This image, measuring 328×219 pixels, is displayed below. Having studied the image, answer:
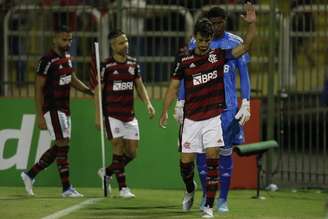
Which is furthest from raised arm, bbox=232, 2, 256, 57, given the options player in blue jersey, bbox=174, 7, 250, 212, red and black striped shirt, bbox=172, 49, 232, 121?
player in blue jersey, bbox=174, 7, 250, 212

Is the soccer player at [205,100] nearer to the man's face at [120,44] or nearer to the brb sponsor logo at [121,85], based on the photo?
the man's face at [120,44]

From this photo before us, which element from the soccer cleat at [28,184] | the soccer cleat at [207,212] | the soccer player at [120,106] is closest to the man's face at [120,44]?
the soccer player at [120,106]

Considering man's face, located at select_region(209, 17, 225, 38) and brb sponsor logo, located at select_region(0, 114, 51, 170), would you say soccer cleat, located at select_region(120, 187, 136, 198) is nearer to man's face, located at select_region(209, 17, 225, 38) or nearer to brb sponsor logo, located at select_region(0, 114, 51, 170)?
brb sponsor logo, located at select_region(0, 114, 51, 170)

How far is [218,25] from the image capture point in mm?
10977

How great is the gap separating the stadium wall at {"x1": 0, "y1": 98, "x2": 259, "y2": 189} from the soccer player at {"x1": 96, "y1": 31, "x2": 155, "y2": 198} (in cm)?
127

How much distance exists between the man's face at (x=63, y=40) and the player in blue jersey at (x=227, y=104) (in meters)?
2.14

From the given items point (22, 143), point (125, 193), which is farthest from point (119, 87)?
point (22, 143)

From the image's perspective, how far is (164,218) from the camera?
33.0 feet

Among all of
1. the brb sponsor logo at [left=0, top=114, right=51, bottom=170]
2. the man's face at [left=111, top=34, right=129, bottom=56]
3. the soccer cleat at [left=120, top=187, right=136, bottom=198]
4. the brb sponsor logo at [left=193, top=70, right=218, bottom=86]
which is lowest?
the soccer cleat at [left=120, top=187, right=136, bottom=198]

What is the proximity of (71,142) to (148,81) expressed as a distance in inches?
57.7

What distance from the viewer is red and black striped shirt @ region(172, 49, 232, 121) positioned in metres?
10.2

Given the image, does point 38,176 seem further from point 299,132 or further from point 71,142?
point 299,132

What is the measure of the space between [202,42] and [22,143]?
4.79 metres

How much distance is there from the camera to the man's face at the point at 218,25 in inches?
430
